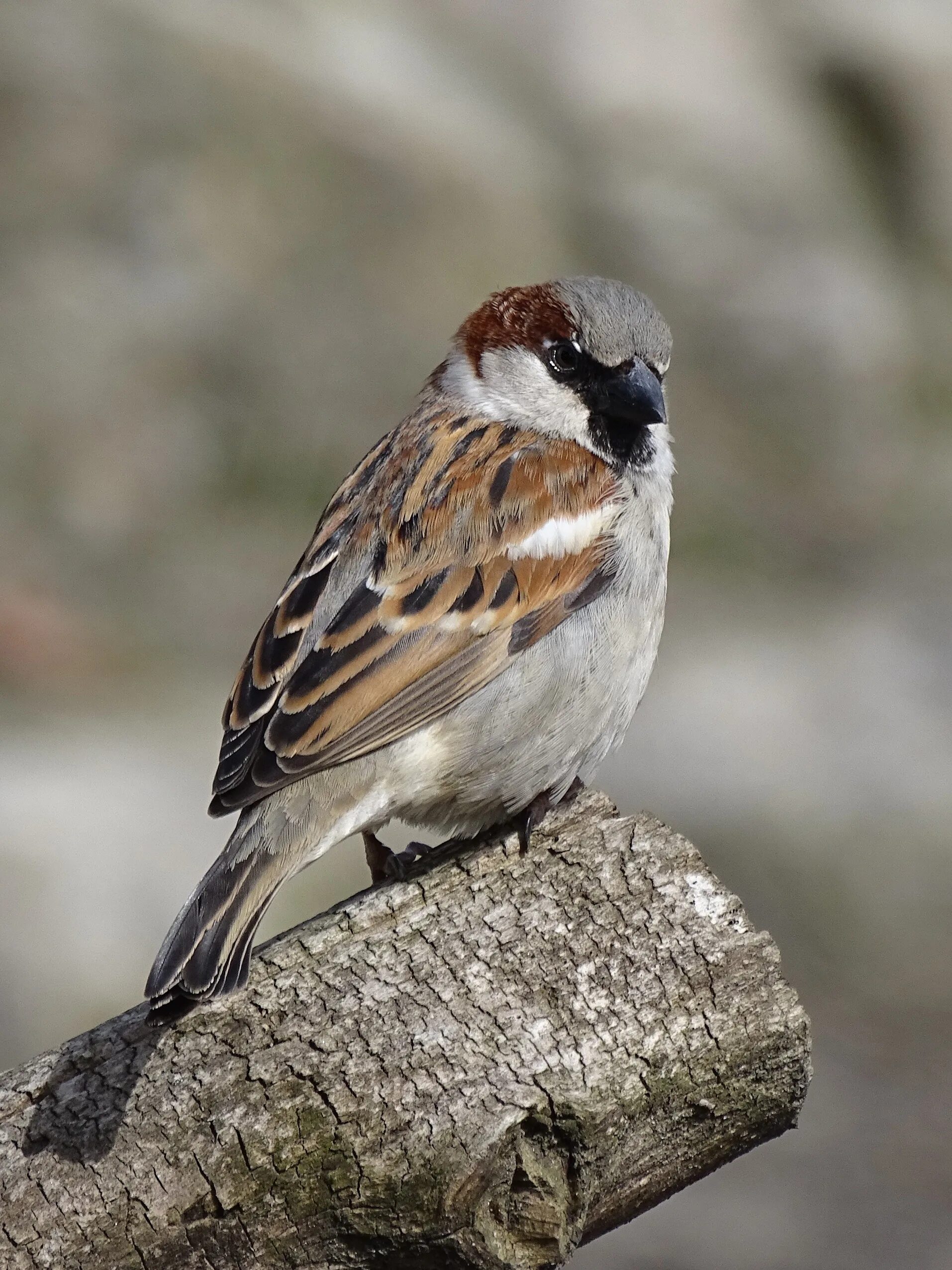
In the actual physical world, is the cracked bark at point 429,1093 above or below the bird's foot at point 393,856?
below

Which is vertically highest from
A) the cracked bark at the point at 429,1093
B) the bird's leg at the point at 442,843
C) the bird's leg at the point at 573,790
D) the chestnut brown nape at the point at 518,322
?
the chestnut brown nape at the point at 518,322

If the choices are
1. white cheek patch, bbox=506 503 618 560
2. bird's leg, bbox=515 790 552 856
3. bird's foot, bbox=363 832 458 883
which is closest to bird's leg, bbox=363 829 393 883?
bird's foot, bbox=363 832 458 883

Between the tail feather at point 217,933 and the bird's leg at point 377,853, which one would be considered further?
the bird's leg at point 377,853

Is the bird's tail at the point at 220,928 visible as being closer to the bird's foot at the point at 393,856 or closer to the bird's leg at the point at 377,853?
the bird's foot at the point at 393,856

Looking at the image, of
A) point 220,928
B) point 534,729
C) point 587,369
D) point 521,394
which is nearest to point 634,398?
point 587,369

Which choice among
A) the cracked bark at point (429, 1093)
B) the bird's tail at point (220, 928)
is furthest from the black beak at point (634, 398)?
the cracked bark at point (429, 1093)

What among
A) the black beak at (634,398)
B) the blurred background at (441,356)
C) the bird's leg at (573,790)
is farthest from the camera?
the blurred background at (441,356)

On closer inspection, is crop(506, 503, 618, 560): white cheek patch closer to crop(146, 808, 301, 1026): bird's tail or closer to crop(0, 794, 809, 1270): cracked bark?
crop(146, 808, 301, 1026): bird's tail

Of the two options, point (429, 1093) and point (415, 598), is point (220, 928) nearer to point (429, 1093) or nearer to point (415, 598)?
point (429, 1093)
